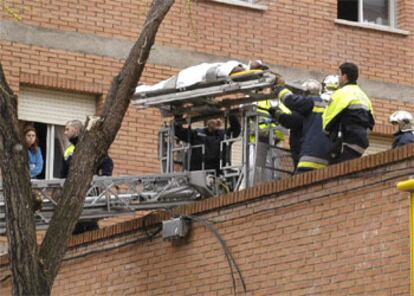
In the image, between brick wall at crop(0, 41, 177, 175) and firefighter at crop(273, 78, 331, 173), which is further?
brick wall at crop(0, 41, 177, 175)

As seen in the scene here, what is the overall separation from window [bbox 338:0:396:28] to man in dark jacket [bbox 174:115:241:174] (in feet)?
26.6

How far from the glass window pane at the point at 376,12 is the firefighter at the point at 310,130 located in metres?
9.24

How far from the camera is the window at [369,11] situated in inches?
1134

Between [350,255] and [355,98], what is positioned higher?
[355,98]

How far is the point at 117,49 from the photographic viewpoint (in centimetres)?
2616

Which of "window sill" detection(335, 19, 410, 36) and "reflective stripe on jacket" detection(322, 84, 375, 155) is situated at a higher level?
"reflective stripe on jacket" detection(322, 84, 375, 155)

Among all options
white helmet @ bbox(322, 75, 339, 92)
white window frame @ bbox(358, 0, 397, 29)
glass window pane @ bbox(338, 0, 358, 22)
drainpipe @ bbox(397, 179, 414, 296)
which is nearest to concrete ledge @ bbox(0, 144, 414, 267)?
drainpipe @ bbox(397, 179, 414, 296)

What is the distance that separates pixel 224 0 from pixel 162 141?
20.2ft

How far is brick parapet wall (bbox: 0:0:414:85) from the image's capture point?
25.9 meters

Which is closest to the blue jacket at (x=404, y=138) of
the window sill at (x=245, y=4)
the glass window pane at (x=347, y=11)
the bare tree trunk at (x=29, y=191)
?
the bare tree trunk at (x=29, y=191)

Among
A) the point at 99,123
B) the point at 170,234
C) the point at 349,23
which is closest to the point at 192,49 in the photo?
the point at 349,23

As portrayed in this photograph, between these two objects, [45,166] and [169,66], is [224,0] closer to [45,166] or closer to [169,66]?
[169,66]

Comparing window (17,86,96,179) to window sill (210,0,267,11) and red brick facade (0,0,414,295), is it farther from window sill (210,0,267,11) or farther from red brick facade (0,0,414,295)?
window sill (210,0,267,11)

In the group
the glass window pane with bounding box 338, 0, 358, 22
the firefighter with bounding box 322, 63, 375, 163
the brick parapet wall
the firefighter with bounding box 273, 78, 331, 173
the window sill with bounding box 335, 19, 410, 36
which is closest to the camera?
the firefighter with bounding box 322, 63, 375, 163
